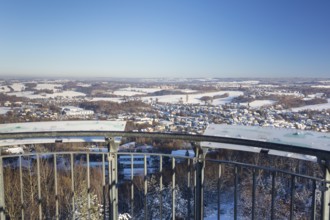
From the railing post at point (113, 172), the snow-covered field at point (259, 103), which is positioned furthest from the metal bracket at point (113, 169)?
the snow-covered field at point (259, 103)

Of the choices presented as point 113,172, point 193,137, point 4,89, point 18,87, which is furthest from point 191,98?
point 193,137

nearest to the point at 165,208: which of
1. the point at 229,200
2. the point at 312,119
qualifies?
the point at 229,200

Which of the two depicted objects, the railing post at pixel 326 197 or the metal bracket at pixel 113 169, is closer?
the railing post at pixel 326 197

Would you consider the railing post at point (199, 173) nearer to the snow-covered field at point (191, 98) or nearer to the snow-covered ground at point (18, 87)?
the snow-covered ground at point (18, 87)

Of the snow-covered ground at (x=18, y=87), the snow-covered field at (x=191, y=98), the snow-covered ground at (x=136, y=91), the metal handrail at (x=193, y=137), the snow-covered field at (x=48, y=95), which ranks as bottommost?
the snow-covered field at (x=191, y=98)

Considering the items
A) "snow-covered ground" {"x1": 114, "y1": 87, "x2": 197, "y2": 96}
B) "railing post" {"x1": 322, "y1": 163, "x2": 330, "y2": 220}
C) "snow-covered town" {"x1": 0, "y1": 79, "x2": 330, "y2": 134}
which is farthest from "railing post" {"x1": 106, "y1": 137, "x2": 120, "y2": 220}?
"snow-covered ground" {"x1": 114, "y1": 87, "x2": 197, "y2": 96}

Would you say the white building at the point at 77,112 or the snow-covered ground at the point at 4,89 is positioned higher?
the snow-covered ground at the point at 4,89

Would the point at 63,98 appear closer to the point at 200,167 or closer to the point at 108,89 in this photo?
the point at 108,89

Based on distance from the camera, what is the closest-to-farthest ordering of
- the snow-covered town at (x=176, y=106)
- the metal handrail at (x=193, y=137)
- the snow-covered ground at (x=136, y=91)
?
the metal handrail at (x=193, y=137) < the snow-covered town at (x=176, y=106) < the snow-covered ground at (x=136, y=91)

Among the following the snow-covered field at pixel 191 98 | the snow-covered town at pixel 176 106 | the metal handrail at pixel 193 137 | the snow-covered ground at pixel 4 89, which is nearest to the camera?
the metal handrail at pixel 193 137

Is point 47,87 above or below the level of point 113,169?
above

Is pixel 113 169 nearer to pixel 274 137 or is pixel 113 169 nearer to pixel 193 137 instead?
pixel 193 137
